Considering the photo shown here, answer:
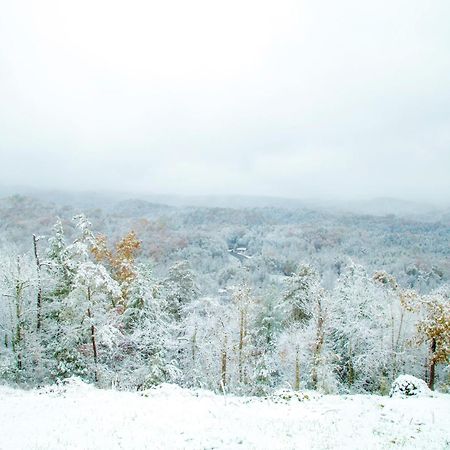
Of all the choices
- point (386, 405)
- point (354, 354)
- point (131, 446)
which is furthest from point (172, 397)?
point (354, 354)

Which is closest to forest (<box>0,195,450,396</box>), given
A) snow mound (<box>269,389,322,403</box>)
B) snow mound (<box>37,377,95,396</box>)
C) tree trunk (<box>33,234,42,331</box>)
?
tree trunk (<box>33,234,42,331</box>)

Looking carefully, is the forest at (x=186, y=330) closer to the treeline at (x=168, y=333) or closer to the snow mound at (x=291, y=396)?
the treeline at (x=168, y=333)

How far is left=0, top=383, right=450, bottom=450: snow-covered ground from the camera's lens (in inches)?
427

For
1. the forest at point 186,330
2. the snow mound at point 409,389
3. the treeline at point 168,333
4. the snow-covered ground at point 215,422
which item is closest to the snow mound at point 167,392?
the snow-covered ground at point 215,422

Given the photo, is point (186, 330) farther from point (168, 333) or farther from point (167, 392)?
point (167, 392)

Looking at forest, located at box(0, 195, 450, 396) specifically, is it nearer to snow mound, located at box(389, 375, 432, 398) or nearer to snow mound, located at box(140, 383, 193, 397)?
snow mound, located at box(389, 375, 432, 398)

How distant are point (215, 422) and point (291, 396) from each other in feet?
13.1

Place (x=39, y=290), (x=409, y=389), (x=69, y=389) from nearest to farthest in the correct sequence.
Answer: (x=409, y=389) < (x=69, y=389) < (x=39, y=290)

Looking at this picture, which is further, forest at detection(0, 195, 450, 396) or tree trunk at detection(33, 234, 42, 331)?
tree trunk at detection(33, 234, 42, 331)

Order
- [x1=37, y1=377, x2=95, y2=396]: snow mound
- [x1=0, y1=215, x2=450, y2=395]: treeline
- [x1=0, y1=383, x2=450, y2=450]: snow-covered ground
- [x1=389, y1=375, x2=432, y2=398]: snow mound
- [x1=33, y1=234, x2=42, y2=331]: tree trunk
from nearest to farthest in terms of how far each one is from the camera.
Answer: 1. [x1=0, y1=383, x2=450, y2=450]: snow-covered ground
2. [x1=389, y1=375, x2=432, y2=398]: snow mound
3. [x1=37, y1=377, x2=95, y2=396]: snow mound
4. [x1=0, y1=215, x2=450, y2=395]: treeline
5. [x1=33, y1=234, x2=42, y2=331]: tree trunk

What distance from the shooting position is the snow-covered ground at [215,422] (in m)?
10.8

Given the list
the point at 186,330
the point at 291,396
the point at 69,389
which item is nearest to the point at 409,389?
the point at 291,396

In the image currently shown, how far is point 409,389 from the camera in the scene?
1555 centimetres

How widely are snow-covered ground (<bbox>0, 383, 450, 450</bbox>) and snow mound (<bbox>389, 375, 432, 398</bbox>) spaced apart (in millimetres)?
659
